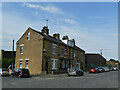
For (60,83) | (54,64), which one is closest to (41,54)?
(54,64)

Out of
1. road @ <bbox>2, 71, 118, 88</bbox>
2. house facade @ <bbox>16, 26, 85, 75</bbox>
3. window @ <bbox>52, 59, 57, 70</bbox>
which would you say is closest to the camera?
road @ <bbox>2, 71, 118, 88</bbox>

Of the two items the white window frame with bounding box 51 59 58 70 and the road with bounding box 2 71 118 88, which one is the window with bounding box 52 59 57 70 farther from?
the road with bounding box 2 71 118 88

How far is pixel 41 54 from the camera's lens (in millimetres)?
32125

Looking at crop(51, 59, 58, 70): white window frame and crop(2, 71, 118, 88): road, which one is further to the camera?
crop(51, 59, 58, 70): white window frame

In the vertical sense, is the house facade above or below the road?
above

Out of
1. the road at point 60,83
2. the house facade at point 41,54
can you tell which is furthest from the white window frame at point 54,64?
the road at point 60,83

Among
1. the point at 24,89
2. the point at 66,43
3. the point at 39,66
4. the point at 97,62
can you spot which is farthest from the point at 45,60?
the point at 97,62

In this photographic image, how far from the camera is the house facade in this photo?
106ft

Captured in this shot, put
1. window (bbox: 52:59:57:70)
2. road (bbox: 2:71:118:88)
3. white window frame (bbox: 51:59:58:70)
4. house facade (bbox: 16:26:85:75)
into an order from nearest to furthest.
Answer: road (bbox: 2:71:118:88), house facade (bbox: 16:26:85:75), white window frame (bbox: 51:59:58:70), window (bbox: 52:59:57:70)

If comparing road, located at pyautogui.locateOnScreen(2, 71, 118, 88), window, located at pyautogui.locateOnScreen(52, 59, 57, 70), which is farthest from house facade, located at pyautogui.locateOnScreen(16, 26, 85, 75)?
road, located at pyautogui.locateOnScreen(2, 71, 118, 88)

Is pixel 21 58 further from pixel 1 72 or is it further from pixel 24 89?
pixel 24 89

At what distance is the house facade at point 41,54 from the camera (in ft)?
106

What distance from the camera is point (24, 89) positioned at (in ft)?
37.4

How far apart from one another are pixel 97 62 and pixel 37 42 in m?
47.5
